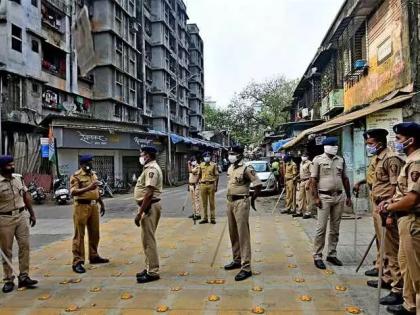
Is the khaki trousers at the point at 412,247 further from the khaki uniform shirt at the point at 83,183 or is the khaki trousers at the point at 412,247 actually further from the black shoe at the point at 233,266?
the khaki uniform shirt at the point at 83,183

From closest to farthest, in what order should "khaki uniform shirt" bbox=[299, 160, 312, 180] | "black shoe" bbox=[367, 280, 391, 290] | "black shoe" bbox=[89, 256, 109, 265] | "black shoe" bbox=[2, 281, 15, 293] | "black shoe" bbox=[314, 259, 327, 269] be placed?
"black shoe" bbox=[367, 280, 391, 290], "black shoe" bbox=[2, 281, 15, 293], "black shoe" bbox=[314, 259, 327, 269], "black shoe" bbox=[89, 256, 109, 265], "khaki uniform shirt" bbox=[299, 160, 312, 180]

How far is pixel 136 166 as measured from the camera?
2664 centimetres

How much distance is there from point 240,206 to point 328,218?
1.42 m

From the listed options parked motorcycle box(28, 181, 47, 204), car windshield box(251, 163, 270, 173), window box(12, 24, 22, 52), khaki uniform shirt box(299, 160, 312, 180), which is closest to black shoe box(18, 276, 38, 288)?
khaki uniform shirt box(299, 160, 312, 180)

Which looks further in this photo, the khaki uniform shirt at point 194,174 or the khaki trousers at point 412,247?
the khaki uniform shirt at point 194,174

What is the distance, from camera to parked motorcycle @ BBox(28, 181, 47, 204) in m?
17.8

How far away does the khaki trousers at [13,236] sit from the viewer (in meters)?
5.50

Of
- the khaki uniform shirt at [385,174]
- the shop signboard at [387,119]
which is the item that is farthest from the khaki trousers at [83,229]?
the shop signboard at [387,119]

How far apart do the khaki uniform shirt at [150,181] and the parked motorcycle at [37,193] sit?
13317mm

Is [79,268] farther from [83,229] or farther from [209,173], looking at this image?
[209,173]

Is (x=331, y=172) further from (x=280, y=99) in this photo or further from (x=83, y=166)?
(x=280, y=99)

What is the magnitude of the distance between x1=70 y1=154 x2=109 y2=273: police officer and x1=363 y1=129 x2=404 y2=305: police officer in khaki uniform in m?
4.21

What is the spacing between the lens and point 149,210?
19.3ft

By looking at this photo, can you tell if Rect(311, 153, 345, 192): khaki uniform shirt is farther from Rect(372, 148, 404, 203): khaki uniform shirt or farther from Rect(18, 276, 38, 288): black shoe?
Rect(18, 276, 38, 288): black shoe
